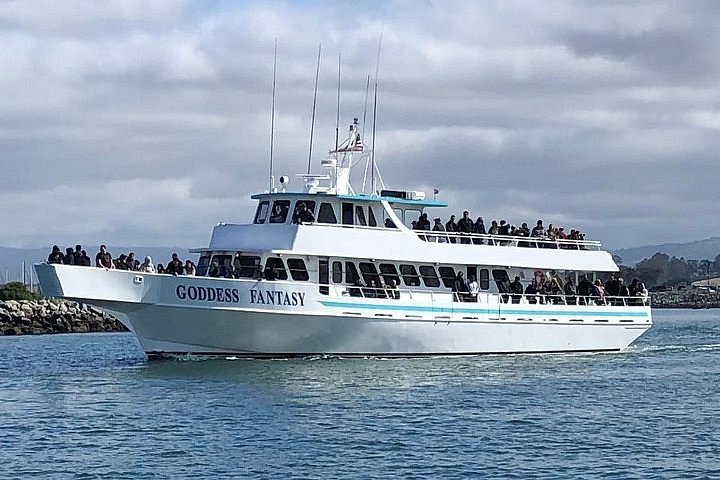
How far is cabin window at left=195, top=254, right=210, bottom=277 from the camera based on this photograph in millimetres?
35591

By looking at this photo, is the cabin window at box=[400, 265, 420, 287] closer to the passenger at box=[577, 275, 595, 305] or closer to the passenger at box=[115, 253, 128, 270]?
the passenger at box=[577, 275, 595, 305]

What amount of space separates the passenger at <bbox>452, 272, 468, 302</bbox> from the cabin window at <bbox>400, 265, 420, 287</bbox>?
1.13 m

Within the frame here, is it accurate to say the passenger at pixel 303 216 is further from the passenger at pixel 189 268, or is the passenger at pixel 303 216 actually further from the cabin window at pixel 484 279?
the cabin window at pixel 484 279

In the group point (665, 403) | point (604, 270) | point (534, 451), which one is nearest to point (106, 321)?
point (604, 270)

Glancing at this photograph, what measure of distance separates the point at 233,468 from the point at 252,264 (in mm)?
13716

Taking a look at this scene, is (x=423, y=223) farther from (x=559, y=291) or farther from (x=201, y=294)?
(x=201, y=294)

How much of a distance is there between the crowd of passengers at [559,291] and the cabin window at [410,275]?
1143 millimetres

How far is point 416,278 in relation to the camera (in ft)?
120

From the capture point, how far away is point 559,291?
39250mm

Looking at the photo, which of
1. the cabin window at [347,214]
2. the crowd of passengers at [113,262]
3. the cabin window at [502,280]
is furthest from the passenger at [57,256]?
the cabin window at [502,280]

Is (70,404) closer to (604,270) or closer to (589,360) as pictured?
(589,360)

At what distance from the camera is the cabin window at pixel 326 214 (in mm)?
35281

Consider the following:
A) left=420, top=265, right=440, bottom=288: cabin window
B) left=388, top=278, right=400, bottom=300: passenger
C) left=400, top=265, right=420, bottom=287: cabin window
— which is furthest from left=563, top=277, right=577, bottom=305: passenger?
left=388, top=278, right=400, bottom=300: passenger

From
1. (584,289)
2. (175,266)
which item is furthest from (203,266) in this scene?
(584,289)
